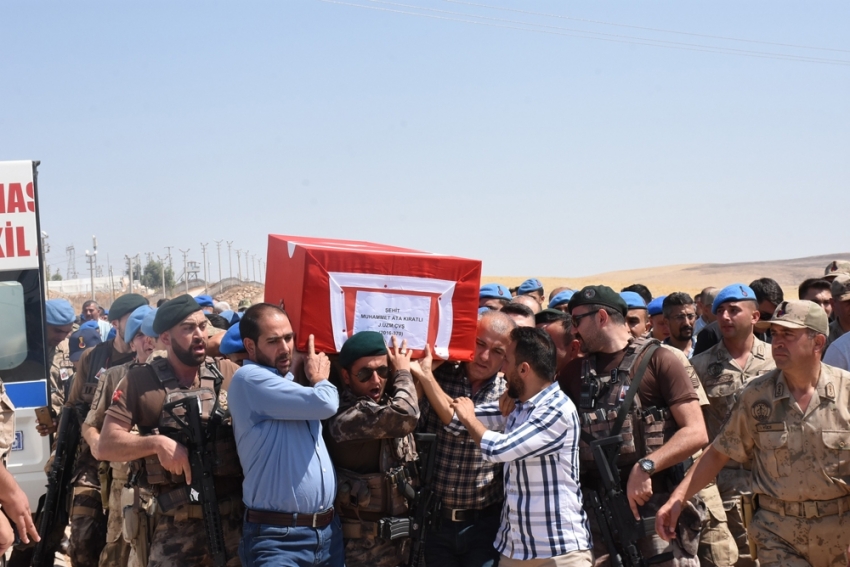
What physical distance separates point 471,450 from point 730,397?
2.52 meters

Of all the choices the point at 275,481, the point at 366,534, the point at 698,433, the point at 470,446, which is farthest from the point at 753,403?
the point at 275,481

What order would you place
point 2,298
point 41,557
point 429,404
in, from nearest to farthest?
point 429,404 < point 41,557 < point 2,298

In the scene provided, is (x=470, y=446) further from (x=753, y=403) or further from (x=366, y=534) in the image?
(x=753, y=403)

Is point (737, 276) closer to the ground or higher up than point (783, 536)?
closer to the ground

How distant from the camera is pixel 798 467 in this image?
15.7 feet

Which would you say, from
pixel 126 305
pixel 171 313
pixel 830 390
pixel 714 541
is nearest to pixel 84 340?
pixel 126 305

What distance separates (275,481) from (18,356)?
3660mm

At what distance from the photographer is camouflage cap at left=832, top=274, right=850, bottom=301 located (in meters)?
7.36

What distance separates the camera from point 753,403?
16.4 ft

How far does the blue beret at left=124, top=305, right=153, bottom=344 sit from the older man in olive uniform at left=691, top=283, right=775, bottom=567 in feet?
14.0

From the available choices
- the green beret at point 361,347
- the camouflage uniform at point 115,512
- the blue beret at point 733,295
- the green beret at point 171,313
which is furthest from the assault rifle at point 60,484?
the blue beret at point 733,295

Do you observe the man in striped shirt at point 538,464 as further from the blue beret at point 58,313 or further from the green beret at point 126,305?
the blue beret at point 58,313

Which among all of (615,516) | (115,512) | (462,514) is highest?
(615,516)

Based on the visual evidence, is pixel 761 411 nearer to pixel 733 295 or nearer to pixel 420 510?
pixel 420 510
